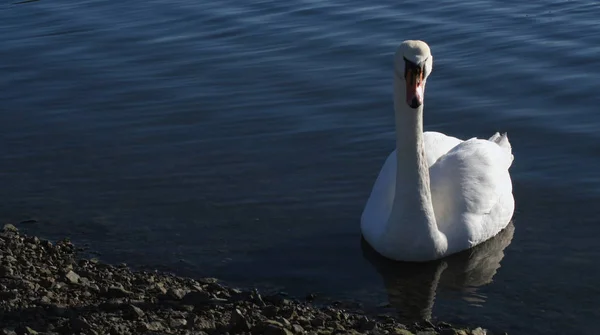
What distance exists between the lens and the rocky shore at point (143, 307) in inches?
A: 322

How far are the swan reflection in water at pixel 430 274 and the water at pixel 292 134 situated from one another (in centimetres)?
3

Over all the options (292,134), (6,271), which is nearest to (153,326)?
(6,271)

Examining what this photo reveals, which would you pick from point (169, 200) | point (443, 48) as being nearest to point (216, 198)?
point (169, 200)

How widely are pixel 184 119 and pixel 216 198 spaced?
2.74 meters

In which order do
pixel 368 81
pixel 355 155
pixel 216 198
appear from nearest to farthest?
pixel 216 198 < pixel 355 155 < pixel 368 81

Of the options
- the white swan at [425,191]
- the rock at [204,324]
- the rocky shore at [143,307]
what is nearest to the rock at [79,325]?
the rocky shore at [143,307]

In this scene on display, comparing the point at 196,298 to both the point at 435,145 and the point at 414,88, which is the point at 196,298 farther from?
the point at 435,145

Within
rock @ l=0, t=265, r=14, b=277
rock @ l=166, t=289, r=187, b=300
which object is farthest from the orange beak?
rock @ l=0, t=265, r=14, b=277

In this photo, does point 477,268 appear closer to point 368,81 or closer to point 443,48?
point 368,81

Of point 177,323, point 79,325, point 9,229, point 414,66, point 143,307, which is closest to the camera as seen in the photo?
point 79,325

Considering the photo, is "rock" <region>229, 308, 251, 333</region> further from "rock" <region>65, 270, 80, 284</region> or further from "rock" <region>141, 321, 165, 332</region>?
"rock" <region>65, 270, 80, 284</region>

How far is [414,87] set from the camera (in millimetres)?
9688

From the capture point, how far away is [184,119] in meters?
14.4

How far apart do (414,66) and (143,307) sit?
3.02m
